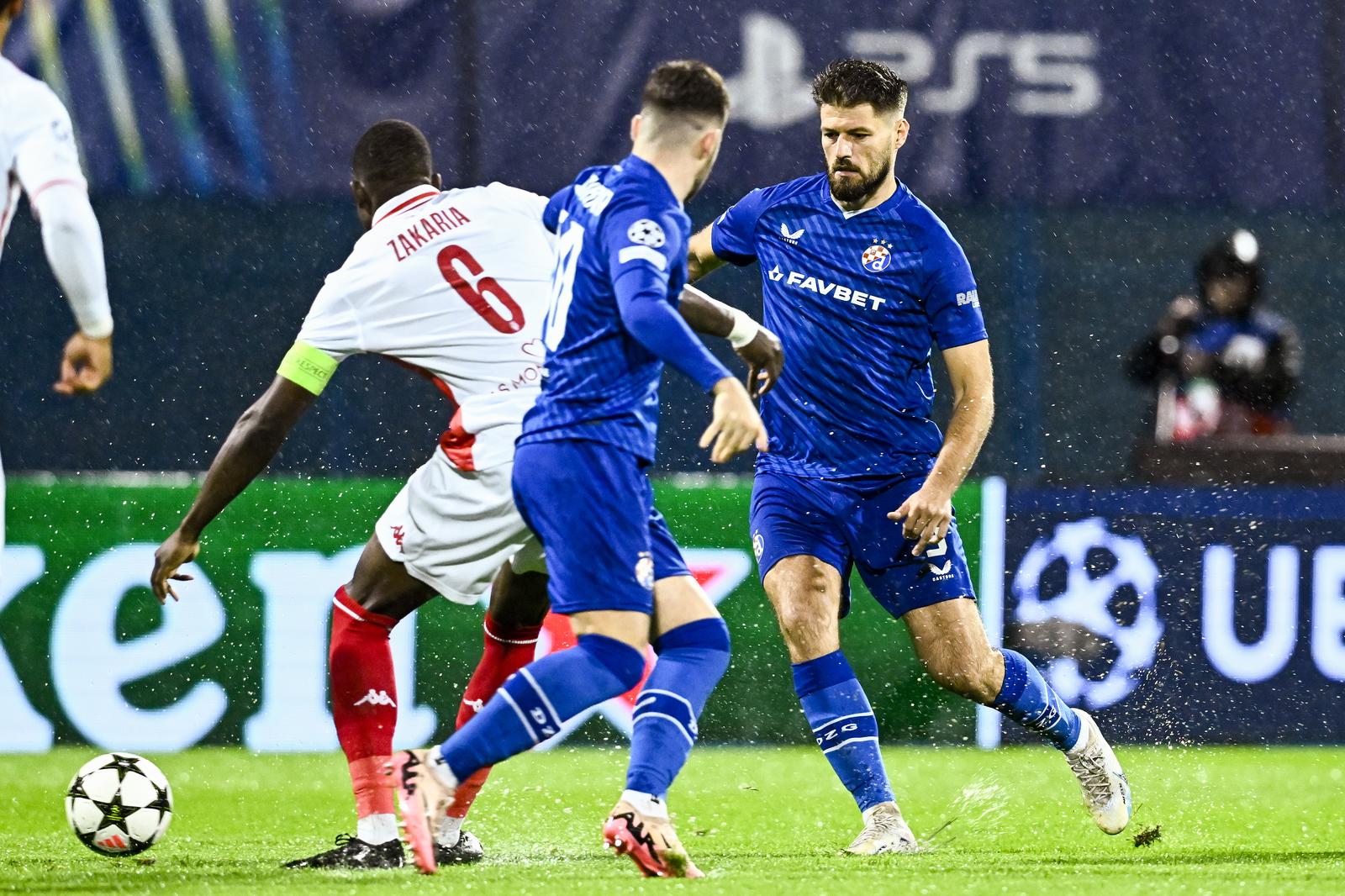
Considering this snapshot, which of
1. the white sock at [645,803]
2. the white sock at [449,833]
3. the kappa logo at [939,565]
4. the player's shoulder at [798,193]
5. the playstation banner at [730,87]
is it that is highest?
the playstation banner at [730,87]

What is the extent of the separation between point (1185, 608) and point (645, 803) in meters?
4.28

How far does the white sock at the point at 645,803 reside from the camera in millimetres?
4430

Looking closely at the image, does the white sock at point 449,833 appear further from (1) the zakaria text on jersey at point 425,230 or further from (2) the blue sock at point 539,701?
(1) the zakaria text on jersey at point 425,230

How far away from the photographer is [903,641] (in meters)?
8.22

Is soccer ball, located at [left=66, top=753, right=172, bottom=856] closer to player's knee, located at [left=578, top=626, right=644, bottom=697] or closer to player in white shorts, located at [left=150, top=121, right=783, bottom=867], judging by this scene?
player in white shorts, located at [left=150, top=121, right=783, bottom=867]

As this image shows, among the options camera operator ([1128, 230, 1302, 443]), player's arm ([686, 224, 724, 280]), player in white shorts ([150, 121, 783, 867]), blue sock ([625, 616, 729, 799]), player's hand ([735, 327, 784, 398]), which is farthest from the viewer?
camera operator ([1128, 230, 1302, 443])

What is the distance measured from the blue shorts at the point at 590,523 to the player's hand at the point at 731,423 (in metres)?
0.36

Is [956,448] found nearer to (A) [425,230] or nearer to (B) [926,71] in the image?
(A) [425,230]

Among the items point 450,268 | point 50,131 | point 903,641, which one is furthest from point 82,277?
point 903,641

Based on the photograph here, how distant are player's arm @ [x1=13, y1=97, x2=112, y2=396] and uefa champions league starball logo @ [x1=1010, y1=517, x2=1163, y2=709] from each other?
4519 mm

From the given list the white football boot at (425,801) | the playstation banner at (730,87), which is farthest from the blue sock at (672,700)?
the playstation banner at (730,87)

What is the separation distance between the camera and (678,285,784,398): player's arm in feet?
16.0

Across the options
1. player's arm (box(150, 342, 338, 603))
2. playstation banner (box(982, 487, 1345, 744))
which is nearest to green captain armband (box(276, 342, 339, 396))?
player's arm (box(150, 342, 338, 603))

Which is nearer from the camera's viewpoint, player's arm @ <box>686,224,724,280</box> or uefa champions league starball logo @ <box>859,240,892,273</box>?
uefa champions league starball logo @ <box>859,240,892,273</box>
